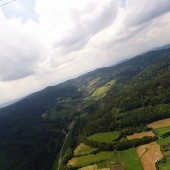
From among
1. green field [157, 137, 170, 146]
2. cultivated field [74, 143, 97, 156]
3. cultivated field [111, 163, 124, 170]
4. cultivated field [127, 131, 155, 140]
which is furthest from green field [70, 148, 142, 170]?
cultivated field [127, 131, 155, 140]

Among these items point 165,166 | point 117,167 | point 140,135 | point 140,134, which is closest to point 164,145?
point 165,166

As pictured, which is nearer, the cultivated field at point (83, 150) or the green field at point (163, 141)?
the green field at point (163, 141)

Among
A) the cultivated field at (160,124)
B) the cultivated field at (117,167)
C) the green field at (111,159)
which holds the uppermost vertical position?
the green field at (111,159)

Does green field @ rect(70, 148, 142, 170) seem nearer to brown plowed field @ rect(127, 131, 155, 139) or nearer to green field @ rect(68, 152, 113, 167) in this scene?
green field @ rect(68, 152, 113, 167)

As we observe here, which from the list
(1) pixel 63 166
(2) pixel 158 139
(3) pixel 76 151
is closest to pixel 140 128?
(2) pixel 158 139

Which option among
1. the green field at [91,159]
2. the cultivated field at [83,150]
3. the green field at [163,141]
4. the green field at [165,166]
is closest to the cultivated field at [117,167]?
the green field at [91,159]

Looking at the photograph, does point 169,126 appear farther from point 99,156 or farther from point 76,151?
point 76,151

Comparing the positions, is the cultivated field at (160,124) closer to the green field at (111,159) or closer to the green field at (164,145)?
the green field at (164,145)
